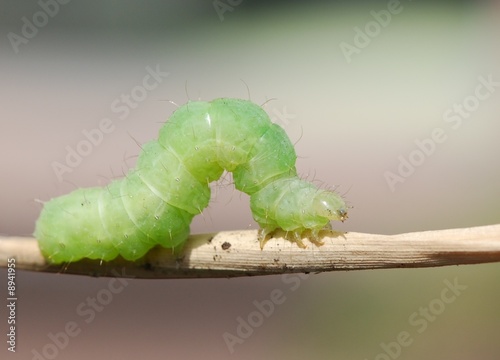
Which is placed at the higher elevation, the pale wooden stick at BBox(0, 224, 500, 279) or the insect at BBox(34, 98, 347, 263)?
the insect at BBox(34, 98, 347, 263)

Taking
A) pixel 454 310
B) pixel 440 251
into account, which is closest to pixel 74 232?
pixel 440 251

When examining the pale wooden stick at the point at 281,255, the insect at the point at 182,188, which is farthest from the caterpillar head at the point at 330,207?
the pale wooden stick at the point at 281,255

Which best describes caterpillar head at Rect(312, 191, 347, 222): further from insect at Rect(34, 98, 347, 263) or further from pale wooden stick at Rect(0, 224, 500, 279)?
pale wooden stick at Rect(0, 224, 500, 279)

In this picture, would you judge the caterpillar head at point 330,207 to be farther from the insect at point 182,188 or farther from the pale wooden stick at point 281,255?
the pale wooden stick at point 281,255

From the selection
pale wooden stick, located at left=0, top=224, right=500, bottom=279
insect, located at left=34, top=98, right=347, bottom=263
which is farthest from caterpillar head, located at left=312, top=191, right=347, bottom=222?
pale wooden stick, located at left=0, top=224, right=500, bottom=279

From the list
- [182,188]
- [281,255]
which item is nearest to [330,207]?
[281,255]

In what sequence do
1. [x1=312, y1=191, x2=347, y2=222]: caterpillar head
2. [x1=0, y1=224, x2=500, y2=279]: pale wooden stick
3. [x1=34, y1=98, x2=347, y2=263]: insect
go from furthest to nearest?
[x1=34, y1=98, x2=347, y2=263]: insect, [x1=312, y1=191, x2=347, y2=222]: caterpillar head, [x1=0, y1=224, x2=500, y2=279]: pale wooden stick
